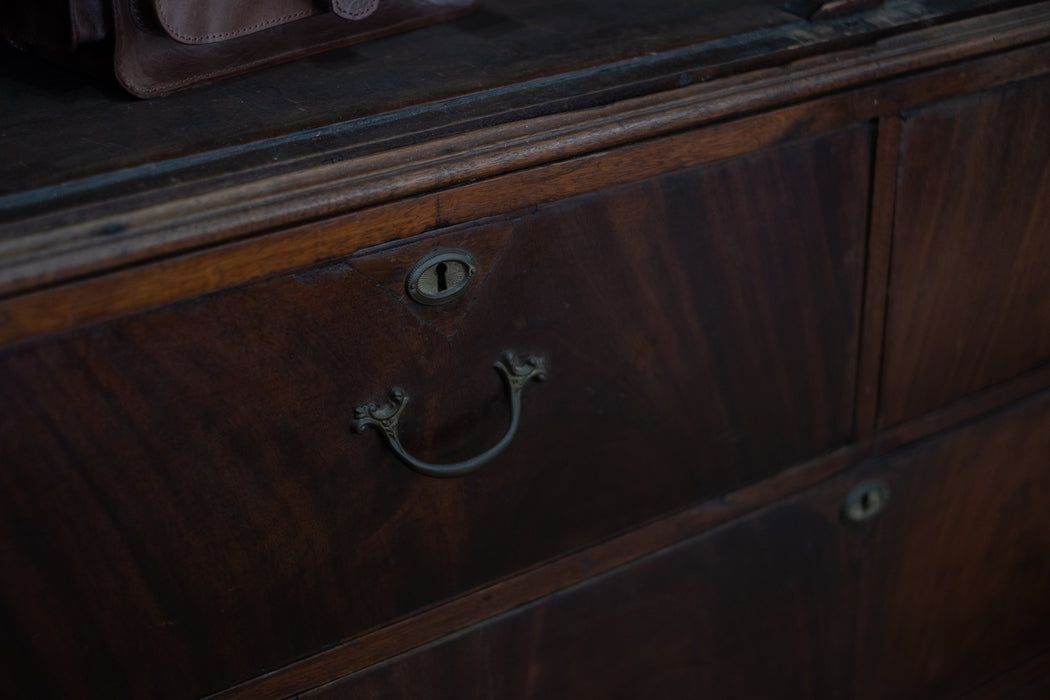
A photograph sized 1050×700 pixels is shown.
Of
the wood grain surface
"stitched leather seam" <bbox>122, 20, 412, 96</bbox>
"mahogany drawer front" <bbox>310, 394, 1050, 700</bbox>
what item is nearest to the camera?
the wood grain surface

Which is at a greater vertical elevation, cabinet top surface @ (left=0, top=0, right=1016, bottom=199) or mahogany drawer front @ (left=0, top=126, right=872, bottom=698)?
cabinet top surface @ (left=0, top=0, right=1016, bottom=199)

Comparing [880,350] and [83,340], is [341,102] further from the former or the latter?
[880,350]

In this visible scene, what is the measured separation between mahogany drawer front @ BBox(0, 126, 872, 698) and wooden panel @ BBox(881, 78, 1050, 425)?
0.14ft

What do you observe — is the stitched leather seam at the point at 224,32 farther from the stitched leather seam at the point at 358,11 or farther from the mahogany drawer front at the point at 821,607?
A: the mahogany drawer front at the point at 821,607

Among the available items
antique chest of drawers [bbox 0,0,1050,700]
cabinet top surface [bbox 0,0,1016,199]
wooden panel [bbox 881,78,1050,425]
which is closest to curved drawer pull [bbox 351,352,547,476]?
antique chest of drawers [bbox 0,0,1050,700]

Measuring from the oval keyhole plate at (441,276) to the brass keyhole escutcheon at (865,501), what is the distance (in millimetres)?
387

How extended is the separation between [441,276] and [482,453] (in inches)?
4.5

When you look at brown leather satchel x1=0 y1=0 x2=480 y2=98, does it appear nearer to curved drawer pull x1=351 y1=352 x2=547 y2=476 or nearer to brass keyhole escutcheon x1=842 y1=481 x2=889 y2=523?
curved drawer pull x1=351 y1=352 x2=547 y2=476

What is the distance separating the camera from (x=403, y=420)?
61cm

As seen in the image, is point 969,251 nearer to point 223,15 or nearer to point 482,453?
point 482,453

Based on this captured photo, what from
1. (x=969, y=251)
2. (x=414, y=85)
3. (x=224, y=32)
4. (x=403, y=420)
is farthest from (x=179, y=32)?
(x=969, y=251)

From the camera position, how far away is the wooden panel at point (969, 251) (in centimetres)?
69

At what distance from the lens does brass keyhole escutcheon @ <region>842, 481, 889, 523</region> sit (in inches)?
32.3

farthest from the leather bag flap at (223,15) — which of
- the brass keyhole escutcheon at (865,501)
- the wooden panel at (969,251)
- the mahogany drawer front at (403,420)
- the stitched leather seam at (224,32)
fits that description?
the brass keyhole escutcheon at (865,501)
